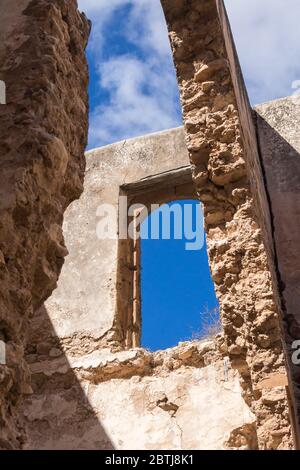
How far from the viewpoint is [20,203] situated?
2166 millimetres

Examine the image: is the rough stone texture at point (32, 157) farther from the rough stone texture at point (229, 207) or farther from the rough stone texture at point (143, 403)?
the rough stone texture at point (143, 403)

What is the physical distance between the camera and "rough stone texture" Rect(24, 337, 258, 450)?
5.87 meters

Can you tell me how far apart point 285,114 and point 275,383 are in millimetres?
3951

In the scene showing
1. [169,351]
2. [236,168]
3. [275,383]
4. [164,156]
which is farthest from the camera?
[164,156]

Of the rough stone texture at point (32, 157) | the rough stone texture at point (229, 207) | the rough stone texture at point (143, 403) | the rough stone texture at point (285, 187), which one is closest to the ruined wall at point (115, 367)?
the rough stone texture at point (143, 403)

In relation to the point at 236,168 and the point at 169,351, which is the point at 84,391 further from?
the point at 236,168

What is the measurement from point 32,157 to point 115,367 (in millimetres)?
4603

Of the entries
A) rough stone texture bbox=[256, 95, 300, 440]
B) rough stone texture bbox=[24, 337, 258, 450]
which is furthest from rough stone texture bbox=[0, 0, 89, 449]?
rough stone texture bbox=[24, 337, 258, 450]

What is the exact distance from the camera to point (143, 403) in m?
6.26

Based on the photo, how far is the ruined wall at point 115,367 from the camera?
19.6 ft

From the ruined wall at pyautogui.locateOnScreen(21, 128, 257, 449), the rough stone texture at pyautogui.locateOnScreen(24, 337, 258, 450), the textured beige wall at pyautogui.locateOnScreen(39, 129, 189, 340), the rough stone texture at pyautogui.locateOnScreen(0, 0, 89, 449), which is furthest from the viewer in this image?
the textured beige wall at pyautogui.locateOnScreen(39, 129, 189, 340)

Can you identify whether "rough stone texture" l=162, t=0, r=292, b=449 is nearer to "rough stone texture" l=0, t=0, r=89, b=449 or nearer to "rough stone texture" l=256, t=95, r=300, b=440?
"rough stone texture" l=256, t=95, r=300, b=440

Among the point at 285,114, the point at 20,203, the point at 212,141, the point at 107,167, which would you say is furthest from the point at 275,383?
the point at 107,167

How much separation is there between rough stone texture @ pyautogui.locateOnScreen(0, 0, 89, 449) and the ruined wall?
3.83m
